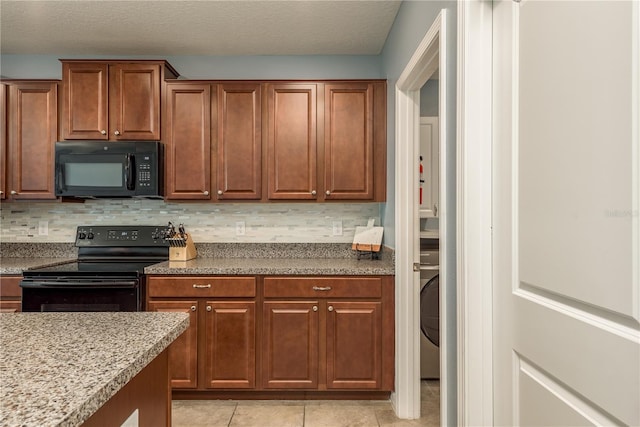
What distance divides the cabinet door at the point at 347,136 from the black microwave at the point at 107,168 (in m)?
1.24

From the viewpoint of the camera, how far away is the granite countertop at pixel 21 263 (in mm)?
2715

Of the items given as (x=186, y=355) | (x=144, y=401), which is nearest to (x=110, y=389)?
(x=144, y=401)

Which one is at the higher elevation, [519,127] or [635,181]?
[519,127]

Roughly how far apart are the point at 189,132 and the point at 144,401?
230 centimetres

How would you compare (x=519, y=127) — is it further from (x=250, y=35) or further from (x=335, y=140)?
(x=250, y=35)

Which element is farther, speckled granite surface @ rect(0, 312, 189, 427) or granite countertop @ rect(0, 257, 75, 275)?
granite countertop @ rect(0, 257, 75, 275)

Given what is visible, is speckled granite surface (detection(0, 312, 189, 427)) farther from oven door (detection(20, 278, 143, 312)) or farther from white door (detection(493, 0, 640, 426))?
oven door (detection(20, 278, 143, 312))

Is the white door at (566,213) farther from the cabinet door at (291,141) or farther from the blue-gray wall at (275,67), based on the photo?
the blue-gray wall at (275,67)

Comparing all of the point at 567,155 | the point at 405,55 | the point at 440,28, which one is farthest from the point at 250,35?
the point at 567,155

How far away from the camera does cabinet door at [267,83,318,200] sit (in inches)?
119

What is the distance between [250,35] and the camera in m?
2.95

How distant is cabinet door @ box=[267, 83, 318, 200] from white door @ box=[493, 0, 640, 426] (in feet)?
5.85

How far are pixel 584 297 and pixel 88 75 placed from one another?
3271 mm

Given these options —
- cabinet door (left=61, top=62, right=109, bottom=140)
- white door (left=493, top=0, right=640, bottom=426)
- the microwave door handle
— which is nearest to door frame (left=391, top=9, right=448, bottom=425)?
white door (left=493, top=0, right=640, bottom=426)
